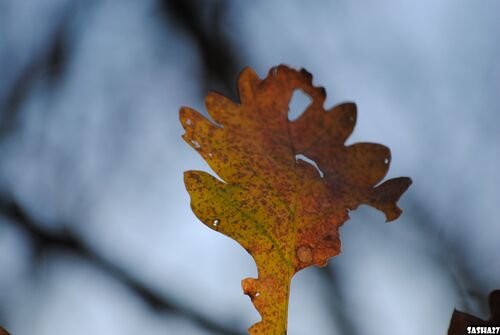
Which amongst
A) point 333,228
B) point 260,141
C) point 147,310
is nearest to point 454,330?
point 333,228

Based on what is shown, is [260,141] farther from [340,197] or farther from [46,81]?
[46,81]

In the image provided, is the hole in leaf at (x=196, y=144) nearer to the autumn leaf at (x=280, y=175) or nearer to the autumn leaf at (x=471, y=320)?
the autumn leaf at (x=280, y=175)

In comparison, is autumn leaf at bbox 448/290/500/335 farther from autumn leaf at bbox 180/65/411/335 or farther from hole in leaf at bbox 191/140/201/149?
hole in leaf at bbox 191/140/201/149

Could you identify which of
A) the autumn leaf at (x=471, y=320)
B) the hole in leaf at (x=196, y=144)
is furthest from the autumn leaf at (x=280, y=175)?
the autumn leaf at (x=471, y=320)

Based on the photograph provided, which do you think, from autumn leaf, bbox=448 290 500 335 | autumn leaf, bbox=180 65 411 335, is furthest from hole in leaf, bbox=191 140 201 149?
autumn leaf, bbox=448 290 500 335

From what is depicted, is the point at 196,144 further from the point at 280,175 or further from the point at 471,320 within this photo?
the point at 471,320

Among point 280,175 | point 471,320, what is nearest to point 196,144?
point 280,175
